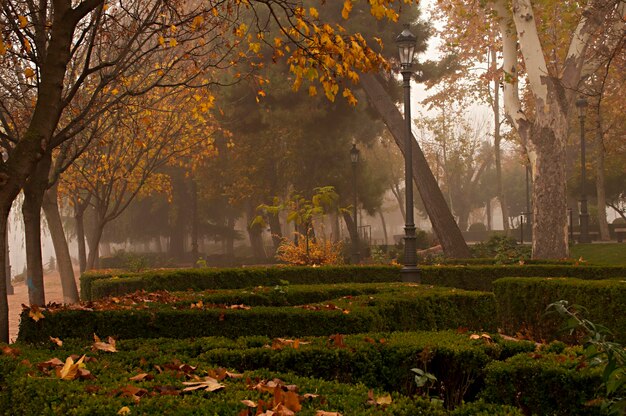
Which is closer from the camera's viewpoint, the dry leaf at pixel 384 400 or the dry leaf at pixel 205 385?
the dry leaf at pixel 384 400

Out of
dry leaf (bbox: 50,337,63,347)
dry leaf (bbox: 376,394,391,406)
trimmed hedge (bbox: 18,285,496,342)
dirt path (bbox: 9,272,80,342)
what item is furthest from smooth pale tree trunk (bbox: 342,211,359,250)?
dry leaf (bbox: 376,394,391,406)

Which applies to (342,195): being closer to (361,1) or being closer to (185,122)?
(361,1)

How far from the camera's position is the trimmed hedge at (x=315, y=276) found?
12.9 m

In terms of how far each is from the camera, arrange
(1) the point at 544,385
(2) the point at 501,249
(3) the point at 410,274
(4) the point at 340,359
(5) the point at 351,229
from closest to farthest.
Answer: (1) the point at 544,385, (4) the point at 340,359, (3) the point at 410,274, (2) the point at 501,249, (5) the point at 351,229

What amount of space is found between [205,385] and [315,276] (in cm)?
1003

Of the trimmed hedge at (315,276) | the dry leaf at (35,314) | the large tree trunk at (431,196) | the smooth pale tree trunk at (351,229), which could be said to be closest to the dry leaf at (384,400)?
the dry leaf at (35,314)

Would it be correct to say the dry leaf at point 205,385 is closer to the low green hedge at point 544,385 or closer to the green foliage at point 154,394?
the green foliage at point 154,394

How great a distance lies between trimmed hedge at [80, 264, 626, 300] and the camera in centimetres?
1289

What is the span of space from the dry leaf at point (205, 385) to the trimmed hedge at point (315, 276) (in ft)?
23.9

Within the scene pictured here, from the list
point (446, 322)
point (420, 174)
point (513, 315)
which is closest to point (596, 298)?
point (513, 315)

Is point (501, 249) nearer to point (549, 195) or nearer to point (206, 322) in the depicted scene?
point (549, 195)

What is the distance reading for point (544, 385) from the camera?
16.6 ft

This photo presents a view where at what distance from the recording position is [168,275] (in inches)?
509

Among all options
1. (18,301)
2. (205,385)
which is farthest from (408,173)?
(18,301)
